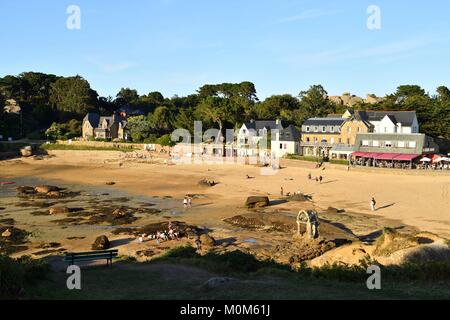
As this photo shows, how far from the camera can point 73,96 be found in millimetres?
112812

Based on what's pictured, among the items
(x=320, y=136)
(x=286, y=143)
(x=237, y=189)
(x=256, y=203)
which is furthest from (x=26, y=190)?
(x=320, y=136)

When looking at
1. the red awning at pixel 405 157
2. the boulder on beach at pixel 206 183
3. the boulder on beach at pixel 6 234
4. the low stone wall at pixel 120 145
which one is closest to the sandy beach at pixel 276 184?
the boulder on beach at pixel 206 183

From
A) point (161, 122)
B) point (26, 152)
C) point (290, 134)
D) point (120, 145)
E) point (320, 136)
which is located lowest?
point (26, 152)

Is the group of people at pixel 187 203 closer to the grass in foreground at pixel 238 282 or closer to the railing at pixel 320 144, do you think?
the grass in foreground at pixel 238 282

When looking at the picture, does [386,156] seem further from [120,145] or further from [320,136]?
[120,145]

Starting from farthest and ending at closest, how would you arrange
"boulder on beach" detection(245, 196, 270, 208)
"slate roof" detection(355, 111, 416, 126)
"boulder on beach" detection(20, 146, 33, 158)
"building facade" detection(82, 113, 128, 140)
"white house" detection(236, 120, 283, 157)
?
"building facade" detection(82, 113, 128, 140) → "boulder on beach" detection(20, 146, 33, 158) → "white house" detection(236, 120, 283, 157) → "slate roof" detection(355, 111, 416, 126) → "boulder on beach" detection(245, 196, 270, 208)

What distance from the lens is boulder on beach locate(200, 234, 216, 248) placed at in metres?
26.7

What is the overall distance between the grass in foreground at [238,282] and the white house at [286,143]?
51.3 meters

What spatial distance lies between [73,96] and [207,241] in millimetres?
96240

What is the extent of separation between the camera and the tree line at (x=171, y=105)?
266 ft

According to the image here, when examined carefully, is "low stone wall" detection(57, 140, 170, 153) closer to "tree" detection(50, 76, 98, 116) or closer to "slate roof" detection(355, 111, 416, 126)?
"tree" detection(50, 76, 98, 116)

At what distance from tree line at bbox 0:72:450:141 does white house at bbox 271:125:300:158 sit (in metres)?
13.0

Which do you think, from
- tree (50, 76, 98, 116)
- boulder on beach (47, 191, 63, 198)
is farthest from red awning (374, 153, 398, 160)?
tree (50, 76, 98, 116)
